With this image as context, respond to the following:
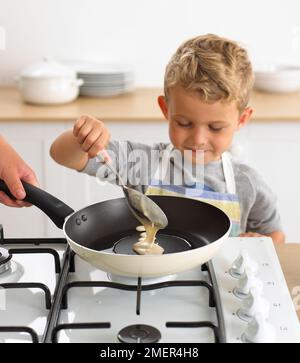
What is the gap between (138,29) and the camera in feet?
8.42

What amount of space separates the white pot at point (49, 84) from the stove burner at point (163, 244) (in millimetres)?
1296

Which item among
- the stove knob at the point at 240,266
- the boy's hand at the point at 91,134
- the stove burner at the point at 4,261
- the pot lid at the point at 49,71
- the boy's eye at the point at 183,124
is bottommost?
the pot lid at the point at 49,71

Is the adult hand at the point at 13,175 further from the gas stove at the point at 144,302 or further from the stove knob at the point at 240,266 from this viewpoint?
the stove knob at the point at 240,266

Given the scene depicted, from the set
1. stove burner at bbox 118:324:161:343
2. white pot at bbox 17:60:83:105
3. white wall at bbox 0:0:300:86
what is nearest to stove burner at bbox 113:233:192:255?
stove burner at bbox 118:324:161:343

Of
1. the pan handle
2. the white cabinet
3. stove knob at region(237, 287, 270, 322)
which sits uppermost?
the pan handle

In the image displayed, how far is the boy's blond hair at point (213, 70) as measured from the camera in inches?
52.1

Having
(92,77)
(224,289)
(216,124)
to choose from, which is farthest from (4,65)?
(224,289)

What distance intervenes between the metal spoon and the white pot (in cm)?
129

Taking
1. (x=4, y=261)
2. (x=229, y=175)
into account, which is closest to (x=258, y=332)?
(x=4, y=261)

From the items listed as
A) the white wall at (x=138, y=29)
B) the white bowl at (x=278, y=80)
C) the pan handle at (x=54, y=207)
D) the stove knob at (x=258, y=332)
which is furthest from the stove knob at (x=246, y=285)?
the white wall at (x=138, y=29)

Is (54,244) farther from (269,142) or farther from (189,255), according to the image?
(269,142)

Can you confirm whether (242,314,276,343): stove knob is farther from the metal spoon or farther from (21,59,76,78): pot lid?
(21,59,76,78): pot lid

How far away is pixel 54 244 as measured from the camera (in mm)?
1123

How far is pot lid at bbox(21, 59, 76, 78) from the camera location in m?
2.30
